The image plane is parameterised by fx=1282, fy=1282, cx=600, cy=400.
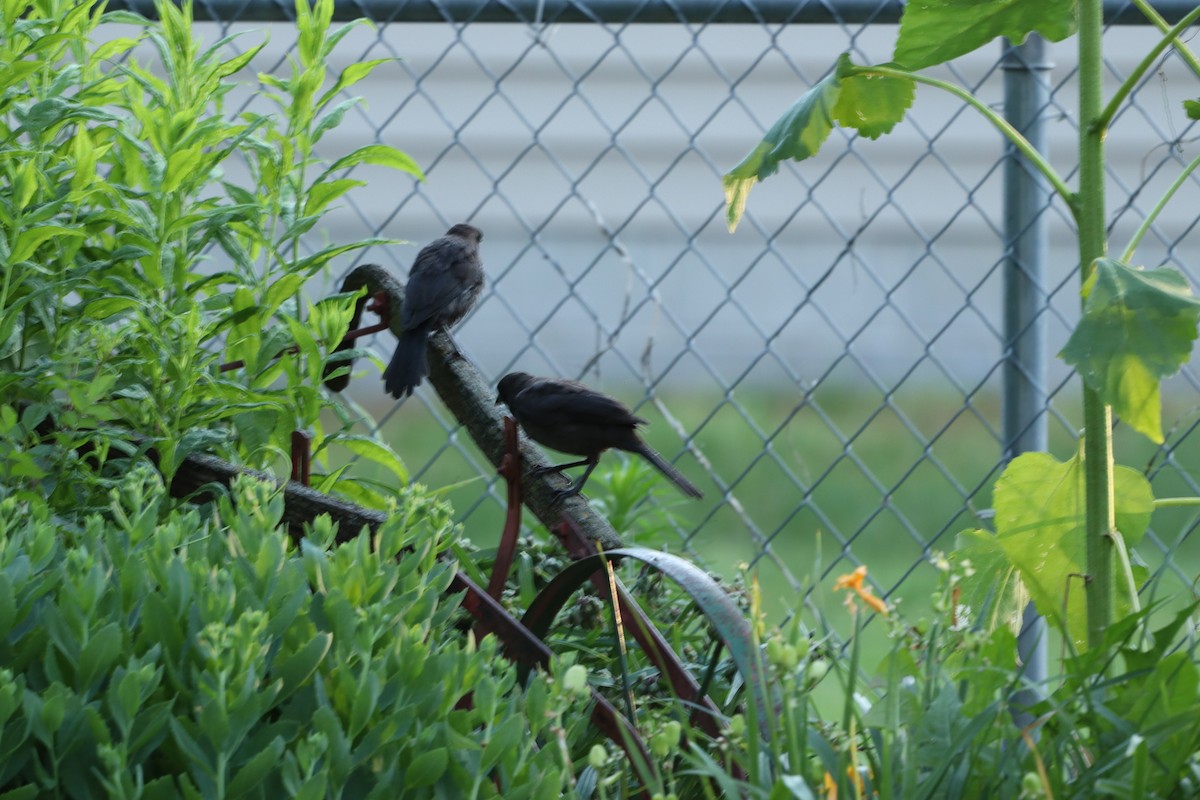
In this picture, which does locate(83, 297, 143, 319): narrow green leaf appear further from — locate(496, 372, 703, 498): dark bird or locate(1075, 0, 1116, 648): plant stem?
locate(1075, 0, 1116, 648): plant stem

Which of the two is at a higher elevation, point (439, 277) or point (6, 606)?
point (439, 277)

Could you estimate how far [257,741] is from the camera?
36.3 inches

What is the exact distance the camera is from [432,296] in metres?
2.38

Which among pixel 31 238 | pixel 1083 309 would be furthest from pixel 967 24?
pixel 31 238

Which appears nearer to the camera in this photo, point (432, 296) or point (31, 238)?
point (31, 238)

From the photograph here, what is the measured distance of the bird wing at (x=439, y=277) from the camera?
228cm

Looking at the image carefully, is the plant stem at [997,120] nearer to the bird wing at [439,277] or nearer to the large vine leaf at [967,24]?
the large vine leaf at [967,24]

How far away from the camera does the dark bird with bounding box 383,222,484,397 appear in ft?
6.89

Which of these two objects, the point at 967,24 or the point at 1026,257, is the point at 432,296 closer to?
the point at 1026,257

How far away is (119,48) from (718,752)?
3.97 feet

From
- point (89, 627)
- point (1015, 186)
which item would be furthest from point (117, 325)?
point (1015, 186)

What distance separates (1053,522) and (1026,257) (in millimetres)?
872

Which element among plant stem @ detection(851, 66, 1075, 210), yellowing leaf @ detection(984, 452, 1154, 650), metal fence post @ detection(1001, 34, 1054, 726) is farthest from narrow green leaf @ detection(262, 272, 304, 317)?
metal fence post @ detection(1001, 34, 1054, 726)

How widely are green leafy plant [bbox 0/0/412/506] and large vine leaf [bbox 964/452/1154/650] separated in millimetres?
715
